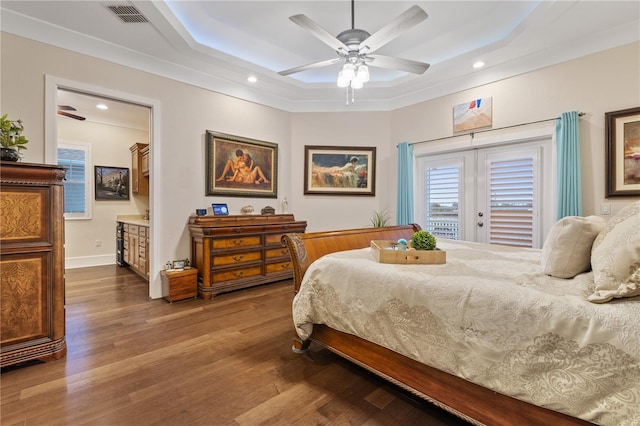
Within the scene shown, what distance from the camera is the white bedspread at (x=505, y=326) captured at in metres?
1.03

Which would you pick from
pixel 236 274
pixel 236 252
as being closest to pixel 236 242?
pixel 236 252

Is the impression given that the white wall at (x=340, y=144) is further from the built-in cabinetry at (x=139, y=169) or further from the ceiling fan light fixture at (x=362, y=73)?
the built-in cabinetry at (x=139, y=169)

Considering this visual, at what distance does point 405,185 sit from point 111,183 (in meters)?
5.77

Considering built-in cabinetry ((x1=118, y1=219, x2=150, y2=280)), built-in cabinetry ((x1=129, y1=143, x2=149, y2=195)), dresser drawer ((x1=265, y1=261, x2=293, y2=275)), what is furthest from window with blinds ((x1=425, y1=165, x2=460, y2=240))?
built-in cabinetry ((x1=129, y1=143, x2=149, y2=195))

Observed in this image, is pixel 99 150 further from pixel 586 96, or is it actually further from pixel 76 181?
pixel 586 96

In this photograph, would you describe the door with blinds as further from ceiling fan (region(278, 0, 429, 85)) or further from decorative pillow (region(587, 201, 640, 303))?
decorative pillow (region(587, 201, 640, 303))

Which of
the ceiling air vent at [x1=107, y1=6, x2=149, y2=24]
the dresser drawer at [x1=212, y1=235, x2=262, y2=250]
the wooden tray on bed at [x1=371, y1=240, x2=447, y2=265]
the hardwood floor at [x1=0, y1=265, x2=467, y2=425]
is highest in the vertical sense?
the ceiling air vent at [x1=107, y1=6, x2=149, y2=24]

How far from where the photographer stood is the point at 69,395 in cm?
177

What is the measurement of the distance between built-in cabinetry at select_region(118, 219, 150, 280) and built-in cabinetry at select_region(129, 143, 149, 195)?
0.76 metres

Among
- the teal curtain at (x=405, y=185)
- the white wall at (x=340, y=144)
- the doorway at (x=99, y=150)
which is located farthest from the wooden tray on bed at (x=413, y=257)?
the doorway at (x=99, y=150)

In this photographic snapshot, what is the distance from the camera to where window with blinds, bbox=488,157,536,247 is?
3.67m

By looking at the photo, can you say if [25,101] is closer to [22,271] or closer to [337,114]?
[22,271]

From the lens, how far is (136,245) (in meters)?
4.66

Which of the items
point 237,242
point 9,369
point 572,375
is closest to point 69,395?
point 9,369
